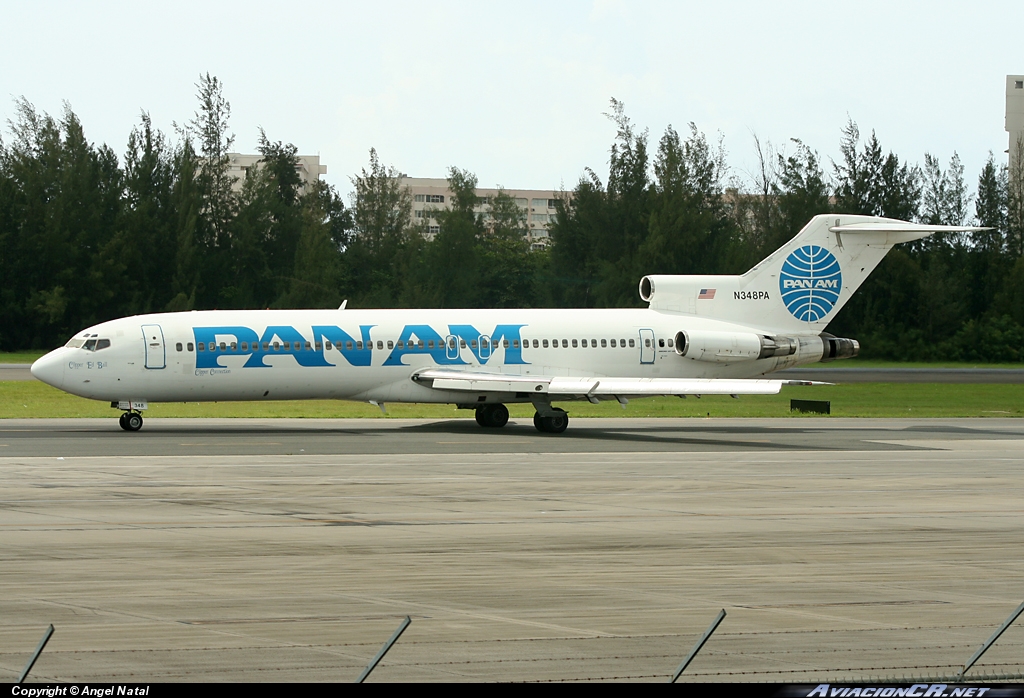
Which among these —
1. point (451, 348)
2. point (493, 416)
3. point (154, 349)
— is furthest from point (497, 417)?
point (154, 349)

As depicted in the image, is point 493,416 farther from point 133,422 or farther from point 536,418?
point 133,422

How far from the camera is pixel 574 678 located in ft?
30.5

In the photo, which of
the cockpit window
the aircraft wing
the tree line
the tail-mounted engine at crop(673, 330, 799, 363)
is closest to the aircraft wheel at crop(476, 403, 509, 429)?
the aircraft wing

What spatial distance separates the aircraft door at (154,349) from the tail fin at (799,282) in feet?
47.4

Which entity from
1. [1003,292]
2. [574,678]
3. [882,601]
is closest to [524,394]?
[882,601]

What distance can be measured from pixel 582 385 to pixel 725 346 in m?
5.97

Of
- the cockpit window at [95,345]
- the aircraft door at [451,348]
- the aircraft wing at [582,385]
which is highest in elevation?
the cockpit window at [95,345]

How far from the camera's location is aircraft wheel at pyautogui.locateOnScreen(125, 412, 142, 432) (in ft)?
108

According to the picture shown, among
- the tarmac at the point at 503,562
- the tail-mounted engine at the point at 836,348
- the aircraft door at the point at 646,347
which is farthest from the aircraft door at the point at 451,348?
the tail-mounted engine at the point at 836,348

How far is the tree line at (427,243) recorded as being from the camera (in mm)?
86062

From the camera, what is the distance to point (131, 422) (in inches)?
1299

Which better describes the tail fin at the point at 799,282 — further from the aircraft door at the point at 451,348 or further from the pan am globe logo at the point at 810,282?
the aircraft door at the point at 451,348

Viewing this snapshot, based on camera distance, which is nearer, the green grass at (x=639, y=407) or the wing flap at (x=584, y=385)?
the wing flap at (x=584, y=385)

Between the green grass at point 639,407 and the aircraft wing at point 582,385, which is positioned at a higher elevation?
the aircraft wing at point 582,385
